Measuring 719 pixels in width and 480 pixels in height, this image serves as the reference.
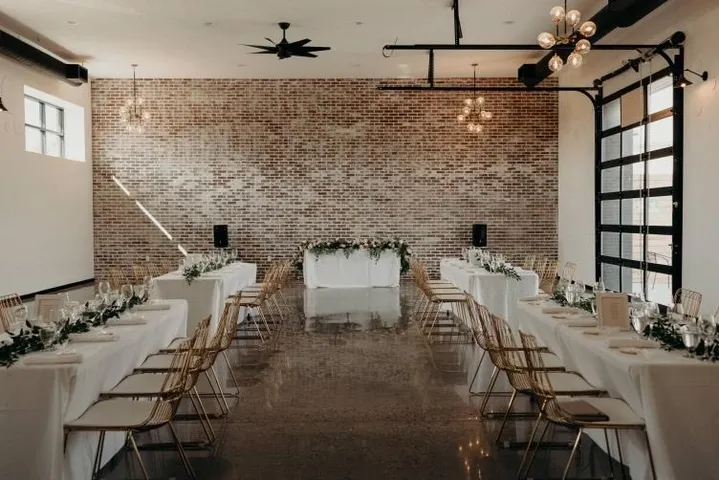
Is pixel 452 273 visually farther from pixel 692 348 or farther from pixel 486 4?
pixel 692 348

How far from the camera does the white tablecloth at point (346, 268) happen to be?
13.3 meters

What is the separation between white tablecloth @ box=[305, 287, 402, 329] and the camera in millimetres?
9641

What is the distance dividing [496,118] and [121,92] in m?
8.69

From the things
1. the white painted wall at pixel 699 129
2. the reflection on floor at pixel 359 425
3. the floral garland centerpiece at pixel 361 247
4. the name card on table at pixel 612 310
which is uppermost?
the white painted wall at pixel 699 129

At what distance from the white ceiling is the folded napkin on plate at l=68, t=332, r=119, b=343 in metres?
6.69

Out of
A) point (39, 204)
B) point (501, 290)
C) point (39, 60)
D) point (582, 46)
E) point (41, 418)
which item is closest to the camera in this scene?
point (41, 418)

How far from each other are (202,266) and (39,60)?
535 cm

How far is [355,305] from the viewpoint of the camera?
35.9ft

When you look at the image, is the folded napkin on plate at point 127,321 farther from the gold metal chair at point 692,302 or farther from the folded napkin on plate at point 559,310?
the gold metal chair at point 692,302

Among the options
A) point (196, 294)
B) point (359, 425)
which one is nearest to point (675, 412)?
point (359, 425)

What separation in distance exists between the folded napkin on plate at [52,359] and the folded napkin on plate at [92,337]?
18.7 inches

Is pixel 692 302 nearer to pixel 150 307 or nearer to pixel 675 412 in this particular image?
pixel 675 412

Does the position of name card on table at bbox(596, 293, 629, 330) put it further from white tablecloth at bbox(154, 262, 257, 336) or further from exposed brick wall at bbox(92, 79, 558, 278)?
exposed brick wall at bbox(92, 79, 558, 278)

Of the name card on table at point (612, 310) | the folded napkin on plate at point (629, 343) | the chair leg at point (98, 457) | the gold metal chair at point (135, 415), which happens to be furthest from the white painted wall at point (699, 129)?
the chair leg at point (98, 457)
